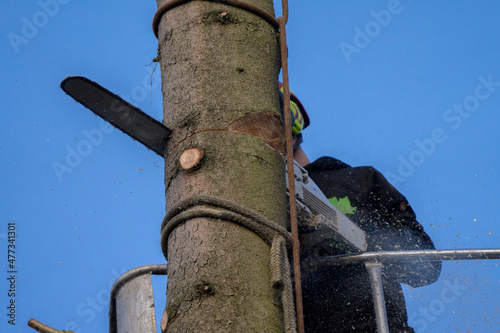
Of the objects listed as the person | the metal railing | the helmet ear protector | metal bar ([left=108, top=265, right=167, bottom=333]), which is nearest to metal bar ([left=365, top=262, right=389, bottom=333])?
the metal railing

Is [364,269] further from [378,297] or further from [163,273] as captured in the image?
[163,273]

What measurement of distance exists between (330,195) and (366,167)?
284 mm

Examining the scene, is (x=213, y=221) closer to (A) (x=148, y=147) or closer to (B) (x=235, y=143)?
(B) (x=235, y=143)

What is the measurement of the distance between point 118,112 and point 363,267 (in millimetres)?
1723

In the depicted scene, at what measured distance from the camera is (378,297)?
260 centimetres

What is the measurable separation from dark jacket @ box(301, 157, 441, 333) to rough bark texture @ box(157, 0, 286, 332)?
1185 millimetres

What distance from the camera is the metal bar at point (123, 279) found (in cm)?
247

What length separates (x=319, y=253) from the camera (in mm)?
3275

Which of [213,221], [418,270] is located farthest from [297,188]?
[213,221]

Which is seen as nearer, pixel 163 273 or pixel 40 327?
pixel 40 327

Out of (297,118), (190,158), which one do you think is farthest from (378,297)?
(297,118)

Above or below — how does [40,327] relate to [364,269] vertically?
below

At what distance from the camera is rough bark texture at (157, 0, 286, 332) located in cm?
166

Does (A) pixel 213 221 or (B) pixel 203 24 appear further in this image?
(B) pixel 203 24
